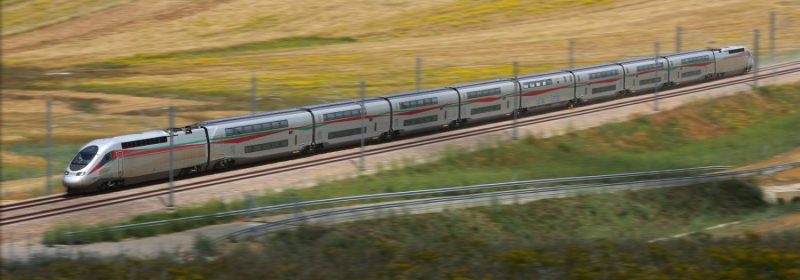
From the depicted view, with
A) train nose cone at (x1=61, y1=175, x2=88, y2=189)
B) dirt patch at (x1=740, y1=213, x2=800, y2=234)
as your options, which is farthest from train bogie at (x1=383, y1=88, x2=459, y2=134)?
dirt patch at (x1=740, y1=213, x2=800, y2=234)

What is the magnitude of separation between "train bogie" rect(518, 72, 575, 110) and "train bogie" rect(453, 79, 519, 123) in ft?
2.76

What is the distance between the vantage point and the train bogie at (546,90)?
5734cm

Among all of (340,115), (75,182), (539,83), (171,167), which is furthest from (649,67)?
(75,182)

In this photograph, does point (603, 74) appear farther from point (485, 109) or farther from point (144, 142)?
point (144, 142)

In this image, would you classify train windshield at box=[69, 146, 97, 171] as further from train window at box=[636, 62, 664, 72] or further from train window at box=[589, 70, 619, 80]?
train window at box=[636, 62, 664, 72]

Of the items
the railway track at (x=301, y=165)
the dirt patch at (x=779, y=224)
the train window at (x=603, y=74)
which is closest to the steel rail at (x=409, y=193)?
the railway track at (x=301, y=165)

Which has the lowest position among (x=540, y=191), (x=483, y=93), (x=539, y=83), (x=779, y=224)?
(x=540, y=191)

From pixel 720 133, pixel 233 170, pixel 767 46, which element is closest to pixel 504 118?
pixel 720 133

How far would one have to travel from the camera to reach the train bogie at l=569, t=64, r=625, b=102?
6047cm

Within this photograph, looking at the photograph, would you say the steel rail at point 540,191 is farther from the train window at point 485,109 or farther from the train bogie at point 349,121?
the train window at point 485,109

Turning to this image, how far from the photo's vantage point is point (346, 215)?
3500 centimetres

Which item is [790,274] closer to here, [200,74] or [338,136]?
[338,136]

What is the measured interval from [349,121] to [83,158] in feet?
43.1

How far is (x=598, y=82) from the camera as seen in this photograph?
61344 millimetres
